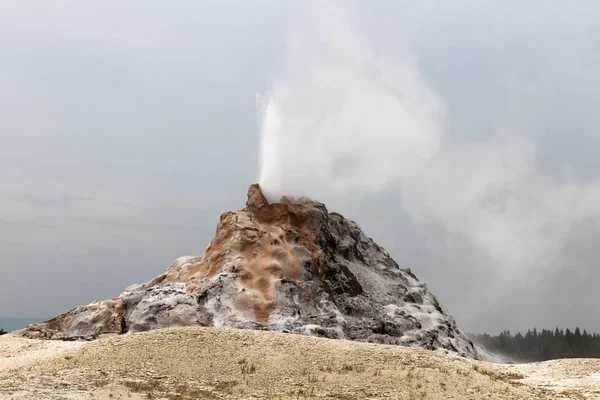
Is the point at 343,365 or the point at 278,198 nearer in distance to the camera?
the point at 343,365

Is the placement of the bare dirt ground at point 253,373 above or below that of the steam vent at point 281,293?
below

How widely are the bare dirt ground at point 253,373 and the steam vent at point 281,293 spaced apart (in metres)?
6.90

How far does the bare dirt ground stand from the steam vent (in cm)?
690

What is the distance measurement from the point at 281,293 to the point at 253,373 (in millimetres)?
12522

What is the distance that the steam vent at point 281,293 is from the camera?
3606cm

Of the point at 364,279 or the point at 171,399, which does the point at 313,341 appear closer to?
the point at 171,399

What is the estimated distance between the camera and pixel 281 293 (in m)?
37.1

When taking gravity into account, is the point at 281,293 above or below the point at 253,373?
above

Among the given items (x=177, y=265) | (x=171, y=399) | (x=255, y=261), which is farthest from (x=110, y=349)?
(x=177, y=265)

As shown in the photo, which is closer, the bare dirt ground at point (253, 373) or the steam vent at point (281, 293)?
the bare dirt ground at point (253, 373)

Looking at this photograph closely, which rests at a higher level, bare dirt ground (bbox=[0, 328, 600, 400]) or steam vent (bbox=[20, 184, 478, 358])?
steam vent (bbox=[20, 184, 478, 358])

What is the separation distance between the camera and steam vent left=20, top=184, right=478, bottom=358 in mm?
36062

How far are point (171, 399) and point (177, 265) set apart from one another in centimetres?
2289

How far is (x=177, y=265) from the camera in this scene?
43812mm
